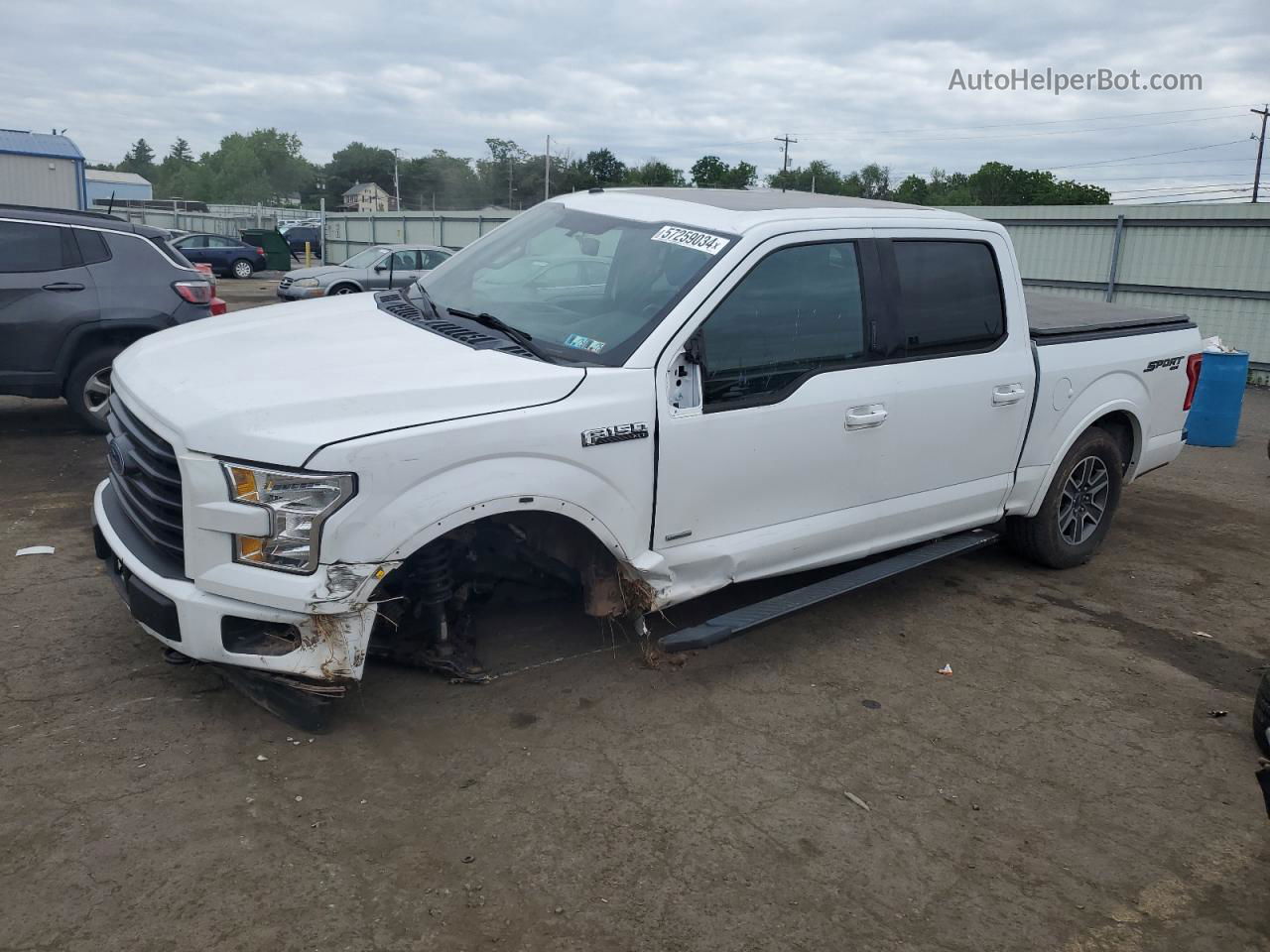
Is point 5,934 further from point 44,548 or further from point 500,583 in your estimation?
point 44,548

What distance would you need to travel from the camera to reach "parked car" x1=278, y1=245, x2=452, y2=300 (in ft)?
68.8

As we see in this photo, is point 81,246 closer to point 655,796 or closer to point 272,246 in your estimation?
point 655,796

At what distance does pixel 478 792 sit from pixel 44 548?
3.33 metres

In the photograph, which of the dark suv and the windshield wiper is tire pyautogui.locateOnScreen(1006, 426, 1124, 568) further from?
the dark suv

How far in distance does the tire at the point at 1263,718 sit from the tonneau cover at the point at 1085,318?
2186mm

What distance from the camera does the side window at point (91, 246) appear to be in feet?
25.8

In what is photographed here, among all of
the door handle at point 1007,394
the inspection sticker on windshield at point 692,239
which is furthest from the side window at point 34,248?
the door handle at point 1007,394

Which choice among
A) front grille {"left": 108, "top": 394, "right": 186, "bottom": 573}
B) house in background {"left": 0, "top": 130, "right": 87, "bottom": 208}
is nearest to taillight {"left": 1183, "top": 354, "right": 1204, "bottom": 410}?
front grille {"left": 108, "top": 394, "right": 186, "bottom": 573}

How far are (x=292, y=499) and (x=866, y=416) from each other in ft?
8.12

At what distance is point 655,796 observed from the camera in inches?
134

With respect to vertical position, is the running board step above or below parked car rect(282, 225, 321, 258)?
below

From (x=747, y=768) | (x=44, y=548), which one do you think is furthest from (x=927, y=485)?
(x=44, y=548)

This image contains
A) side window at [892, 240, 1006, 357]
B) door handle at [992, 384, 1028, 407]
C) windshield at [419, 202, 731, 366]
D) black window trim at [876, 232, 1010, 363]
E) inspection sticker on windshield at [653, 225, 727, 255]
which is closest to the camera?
windshield at [419, 202, 731, 366]

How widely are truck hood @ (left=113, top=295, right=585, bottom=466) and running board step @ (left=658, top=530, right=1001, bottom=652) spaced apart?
3.70 ft
